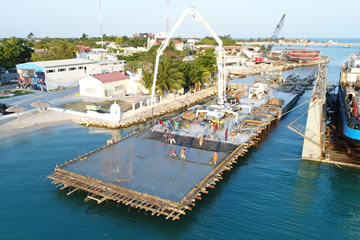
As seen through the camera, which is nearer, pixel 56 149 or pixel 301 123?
pixel 56 149

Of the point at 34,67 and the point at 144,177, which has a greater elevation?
the point at 34,67

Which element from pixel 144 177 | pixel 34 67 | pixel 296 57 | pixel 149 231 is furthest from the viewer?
pixel 296 57

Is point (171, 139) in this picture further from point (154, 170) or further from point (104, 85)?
point (104, 85)

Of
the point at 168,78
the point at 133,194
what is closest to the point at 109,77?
the point at 168,78

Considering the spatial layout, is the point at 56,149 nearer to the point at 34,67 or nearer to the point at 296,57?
the point at 34,67

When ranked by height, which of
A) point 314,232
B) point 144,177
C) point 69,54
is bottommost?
point 314,232

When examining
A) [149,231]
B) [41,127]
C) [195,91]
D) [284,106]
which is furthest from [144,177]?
[195,91]

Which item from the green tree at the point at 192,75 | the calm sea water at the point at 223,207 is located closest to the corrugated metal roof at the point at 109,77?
the green tree at the point at 192,75
